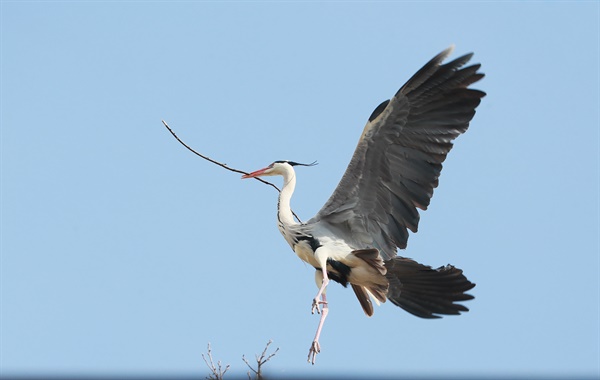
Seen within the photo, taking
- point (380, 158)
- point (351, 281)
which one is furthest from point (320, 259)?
point (380, 158)

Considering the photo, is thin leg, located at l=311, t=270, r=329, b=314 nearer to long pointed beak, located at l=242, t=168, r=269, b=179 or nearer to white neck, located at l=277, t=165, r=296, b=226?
white neck, located at l=277, t=165, r=296, b=226

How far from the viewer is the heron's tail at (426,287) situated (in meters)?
8.91

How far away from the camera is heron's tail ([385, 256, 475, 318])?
8914 millimetres

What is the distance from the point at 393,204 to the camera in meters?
8.92

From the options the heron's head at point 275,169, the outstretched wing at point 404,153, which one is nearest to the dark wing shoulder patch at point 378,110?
the outstretched wing at point 404,153

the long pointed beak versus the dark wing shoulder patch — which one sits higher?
the long pointed beak

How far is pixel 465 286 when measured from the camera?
8.93 meters

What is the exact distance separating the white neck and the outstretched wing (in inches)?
18.4

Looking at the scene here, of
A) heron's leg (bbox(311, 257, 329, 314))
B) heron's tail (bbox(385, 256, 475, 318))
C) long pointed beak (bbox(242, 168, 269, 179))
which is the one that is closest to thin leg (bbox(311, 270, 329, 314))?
heron's leg (bbox(311, 257, 329, 314))

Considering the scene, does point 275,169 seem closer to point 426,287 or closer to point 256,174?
point 256,174

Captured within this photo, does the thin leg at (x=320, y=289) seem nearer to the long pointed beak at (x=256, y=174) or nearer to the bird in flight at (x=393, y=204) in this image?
the bird in flight at (x=393, y=204)

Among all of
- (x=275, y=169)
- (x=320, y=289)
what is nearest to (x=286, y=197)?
(x=275, y=169)

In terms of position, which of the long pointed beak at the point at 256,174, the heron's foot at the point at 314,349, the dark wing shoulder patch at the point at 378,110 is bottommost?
the heron's foot at the point at 314,349

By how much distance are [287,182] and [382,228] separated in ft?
3.50
